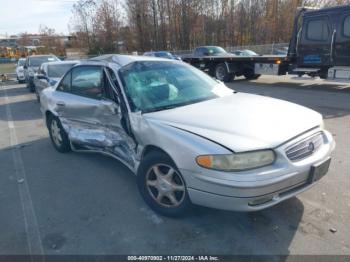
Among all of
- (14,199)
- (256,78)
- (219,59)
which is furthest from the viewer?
(256,78)

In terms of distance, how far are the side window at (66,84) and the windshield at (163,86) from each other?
163 centimetres

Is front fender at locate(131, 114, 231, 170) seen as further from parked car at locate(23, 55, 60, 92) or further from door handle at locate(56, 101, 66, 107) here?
parked car at locate(23, 55, 60, 92)

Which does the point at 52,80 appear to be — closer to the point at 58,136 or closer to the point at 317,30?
the point at 58,136

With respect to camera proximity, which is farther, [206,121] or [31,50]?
[31,50]

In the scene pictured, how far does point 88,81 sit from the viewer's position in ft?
14.1

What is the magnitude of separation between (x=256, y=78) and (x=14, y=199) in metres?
13.6

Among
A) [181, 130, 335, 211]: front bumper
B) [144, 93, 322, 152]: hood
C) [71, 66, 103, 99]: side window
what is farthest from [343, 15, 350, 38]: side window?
[71, 66, 103, 99]: side window

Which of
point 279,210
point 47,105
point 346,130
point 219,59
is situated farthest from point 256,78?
point 279,210

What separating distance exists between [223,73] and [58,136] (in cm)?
1051

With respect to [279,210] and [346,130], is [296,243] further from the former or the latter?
[346,130]

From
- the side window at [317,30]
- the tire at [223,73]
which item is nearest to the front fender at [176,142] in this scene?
the side window at [317,30]

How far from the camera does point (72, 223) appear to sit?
3.10m

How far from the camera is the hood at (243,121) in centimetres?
256

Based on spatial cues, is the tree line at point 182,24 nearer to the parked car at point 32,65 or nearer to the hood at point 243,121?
the parked car at point 32,65
